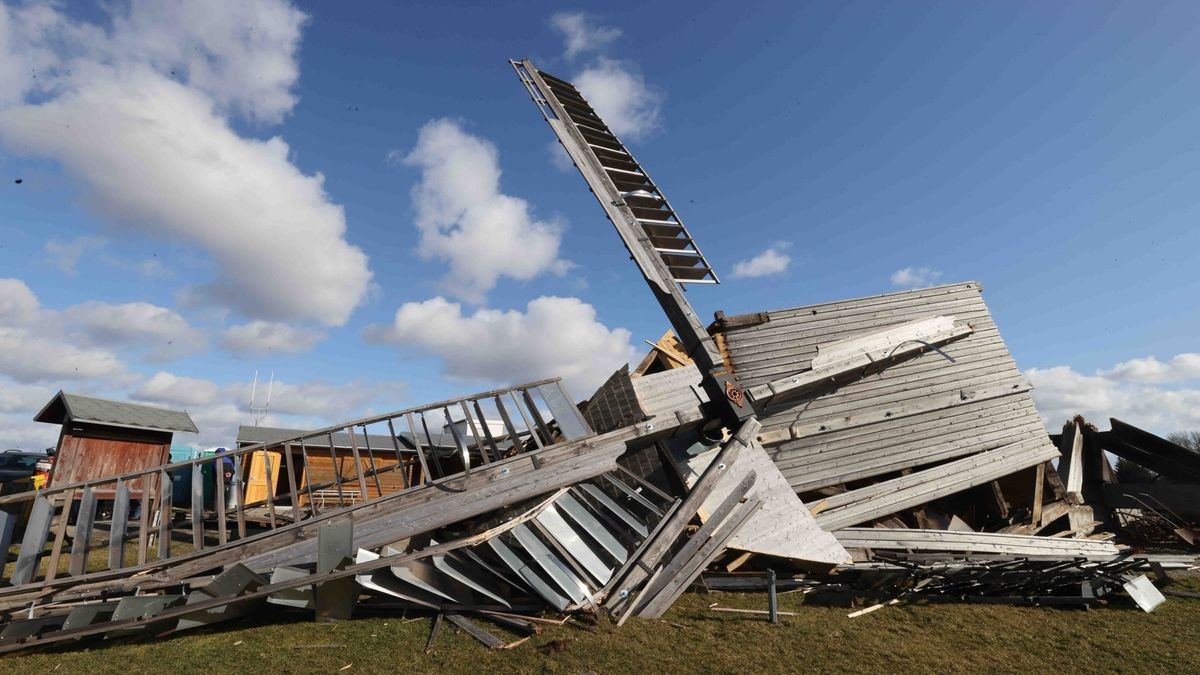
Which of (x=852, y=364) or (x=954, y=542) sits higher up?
(x=852, y=364)

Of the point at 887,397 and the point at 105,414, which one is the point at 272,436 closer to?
the point at 105,414

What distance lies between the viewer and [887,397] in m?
12.9

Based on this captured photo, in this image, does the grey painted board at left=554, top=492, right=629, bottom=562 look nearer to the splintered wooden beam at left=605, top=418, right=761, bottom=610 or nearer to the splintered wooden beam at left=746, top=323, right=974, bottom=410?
the splintered wooden beam at left=605, top=418, right=761, bottom=610

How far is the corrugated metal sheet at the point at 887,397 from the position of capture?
1230 centimetres

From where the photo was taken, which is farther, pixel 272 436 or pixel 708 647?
pixel 272 436

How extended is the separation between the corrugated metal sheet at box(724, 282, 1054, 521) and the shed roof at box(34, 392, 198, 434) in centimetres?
1738

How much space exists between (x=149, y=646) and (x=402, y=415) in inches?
154

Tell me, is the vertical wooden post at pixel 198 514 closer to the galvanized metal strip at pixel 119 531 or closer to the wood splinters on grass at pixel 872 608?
the galvanized metal strip at pixel 119 531

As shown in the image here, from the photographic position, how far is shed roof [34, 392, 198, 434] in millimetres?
16219

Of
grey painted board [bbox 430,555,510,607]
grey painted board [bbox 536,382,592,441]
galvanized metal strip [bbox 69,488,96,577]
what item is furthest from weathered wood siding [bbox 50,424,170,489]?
grey painted board [bbox 536,382,592,441]

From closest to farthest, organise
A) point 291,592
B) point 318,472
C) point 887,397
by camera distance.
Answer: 1. point 291,592
2. point 887,397
3. point 318,472

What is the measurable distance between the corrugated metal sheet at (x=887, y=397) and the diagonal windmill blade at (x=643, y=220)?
4.39 ft

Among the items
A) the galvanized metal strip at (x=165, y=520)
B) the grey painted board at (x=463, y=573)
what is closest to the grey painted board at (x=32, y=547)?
the galvanized metal strip at (x=165, y=520)

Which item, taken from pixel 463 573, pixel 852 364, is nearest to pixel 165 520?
pixel 463 573
